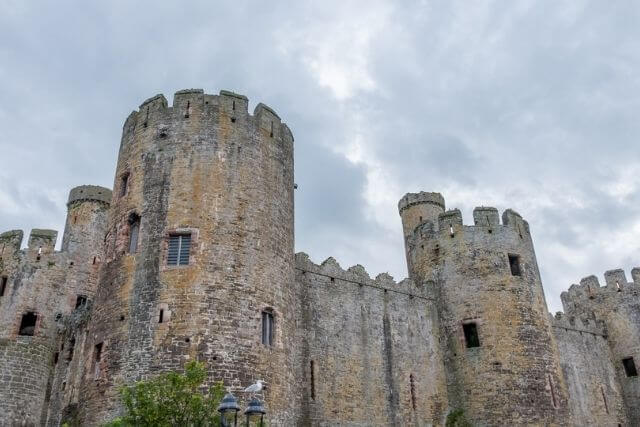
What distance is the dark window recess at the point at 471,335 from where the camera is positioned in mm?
24816

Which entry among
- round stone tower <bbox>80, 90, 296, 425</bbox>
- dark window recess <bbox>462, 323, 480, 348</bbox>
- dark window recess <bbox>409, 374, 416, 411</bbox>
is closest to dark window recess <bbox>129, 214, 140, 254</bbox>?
round stone tower <bbox>80, 90, 296, 425</bbox>

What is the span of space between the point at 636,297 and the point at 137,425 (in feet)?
98.1

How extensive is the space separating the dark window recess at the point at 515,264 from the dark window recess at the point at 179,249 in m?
15.0

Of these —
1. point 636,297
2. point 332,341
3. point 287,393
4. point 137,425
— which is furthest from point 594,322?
point 137,425

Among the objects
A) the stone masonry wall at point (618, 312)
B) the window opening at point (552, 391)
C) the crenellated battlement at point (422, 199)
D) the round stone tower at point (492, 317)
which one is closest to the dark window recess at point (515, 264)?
the round stone tower at point (492, 317)

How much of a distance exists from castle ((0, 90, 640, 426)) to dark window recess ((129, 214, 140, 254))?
8 centimetres

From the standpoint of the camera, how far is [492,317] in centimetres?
2480

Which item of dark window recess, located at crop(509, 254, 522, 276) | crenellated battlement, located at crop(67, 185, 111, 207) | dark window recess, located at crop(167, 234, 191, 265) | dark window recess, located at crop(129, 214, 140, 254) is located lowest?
dark window recess, located at crop(167, 234, 191, 265)

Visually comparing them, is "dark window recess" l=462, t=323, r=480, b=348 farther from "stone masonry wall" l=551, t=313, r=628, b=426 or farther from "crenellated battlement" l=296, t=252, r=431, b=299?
"stone masonry wall" l=551, t=313, r=628, b=426

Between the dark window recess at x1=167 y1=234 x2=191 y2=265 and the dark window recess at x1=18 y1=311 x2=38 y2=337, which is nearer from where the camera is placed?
the dark window recess at x1=167 y1=234 x2=191 y2=265

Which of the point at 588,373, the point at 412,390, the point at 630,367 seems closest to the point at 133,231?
the point at 412,390

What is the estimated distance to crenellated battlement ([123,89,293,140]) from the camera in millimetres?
19484

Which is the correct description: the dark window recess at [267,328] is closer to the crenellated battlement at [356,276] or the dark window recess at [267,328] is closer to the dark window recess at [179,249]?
the dark window recess at [179,249]

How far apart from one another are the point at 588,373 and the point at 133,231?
77.4 ft
